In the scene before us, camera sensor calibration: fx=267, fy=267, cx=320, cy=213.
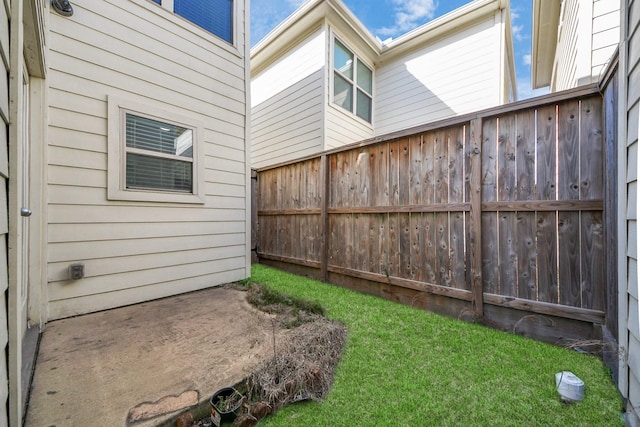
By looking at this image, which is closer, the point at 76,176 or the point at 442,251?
the point at 76,176

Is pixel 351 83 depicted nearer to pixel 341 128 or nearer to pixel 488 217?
pixel 341 128

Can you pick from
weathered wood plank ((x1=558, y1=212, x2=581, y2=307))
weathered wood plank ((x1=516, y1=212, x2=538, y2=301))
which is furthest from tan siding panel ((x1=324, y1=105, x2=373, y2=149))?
weathered wood plank ((x1=558, y1=212, x2=581, y2=307))

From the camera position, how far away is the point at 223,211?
367cm

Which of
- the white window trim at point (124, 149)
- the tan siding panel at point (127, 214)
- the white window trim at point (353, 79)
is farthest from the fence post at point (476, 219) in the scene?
the white window trim at point (353, 79)

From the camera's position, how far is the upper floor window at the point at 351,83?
17.7 ft

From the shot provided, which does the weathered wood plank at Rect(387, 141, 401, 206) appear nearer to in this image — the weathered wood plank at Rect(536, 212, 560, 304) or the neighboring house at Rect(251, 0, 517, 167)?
the weathered wood plank at Rect(536, 212, 560, 304)

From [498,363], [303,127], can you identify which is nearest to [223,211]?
[303,127]

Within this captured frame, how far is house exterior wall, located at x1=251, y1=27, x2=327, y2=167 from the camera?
521 centimetres

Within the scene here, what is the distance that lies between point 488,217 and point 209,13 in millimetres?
4173

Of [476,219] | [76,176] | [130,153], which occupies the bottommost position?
[476,219]

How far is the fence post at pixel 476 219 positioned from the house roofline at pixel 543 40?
12.9 ft

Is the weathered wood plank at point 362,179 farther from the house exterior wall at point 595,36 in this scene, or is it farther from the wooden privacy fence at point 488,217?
the house exterior wall at point 595,36

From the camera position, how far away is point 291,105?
5.79 m

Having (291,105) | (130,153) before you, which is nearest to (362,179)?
(130,153)
